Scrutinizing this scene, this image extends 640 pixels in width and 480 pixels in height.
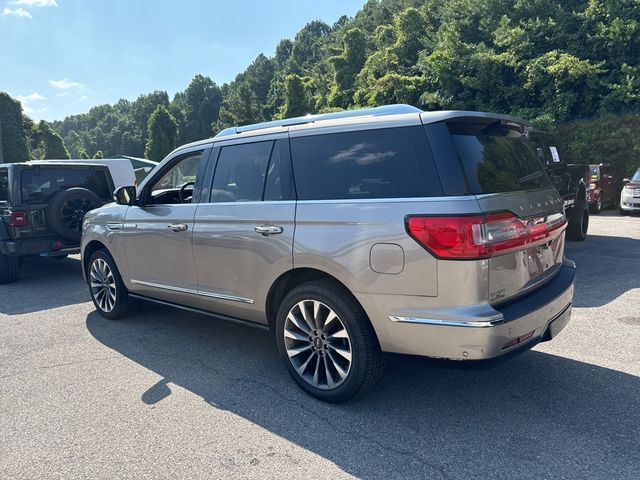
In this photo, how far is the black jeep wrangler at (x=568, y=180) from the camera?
7.71 metres

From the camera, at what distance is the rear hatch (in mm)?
2768

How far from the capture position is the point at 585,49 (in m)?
19.1

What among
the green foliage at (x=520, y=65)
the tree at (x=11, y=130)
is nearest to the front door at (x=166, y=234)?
the green foliage at (x=520, y=65)

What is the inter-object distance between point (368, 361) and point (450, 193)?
1180 mm

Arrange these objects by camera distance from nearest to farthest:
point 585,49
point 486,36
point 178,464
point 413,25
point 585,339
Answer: point 178,464 → point 585,339 → point 585,49 → point 486,36 → point 413,25

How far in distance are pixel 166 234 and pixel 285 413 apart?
2.07 meters

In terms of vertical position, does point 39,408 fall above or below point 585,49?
below

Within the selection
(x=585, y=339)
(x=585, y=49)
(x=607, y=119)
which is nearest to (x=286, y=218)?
(x=585, y=339)

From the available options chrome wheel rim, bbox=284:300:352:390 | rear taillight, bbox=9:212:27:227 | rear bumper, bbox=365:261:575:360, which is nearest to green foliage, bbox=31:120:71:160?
rear taillight, bbox=9:212:27:227

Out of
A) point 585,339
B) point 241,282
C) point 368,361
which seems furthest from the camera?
point 585,339

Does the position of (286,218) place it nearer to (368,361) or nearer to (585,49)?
(368,361)

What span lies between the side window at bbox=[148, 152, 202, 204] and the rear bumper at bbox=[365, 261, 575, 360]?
2442 millimetres

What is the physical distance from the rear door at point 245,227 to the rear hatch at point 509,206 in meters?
1.27

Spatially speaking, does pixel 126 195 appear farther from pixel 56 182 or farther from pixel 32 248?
pixel 56 182
